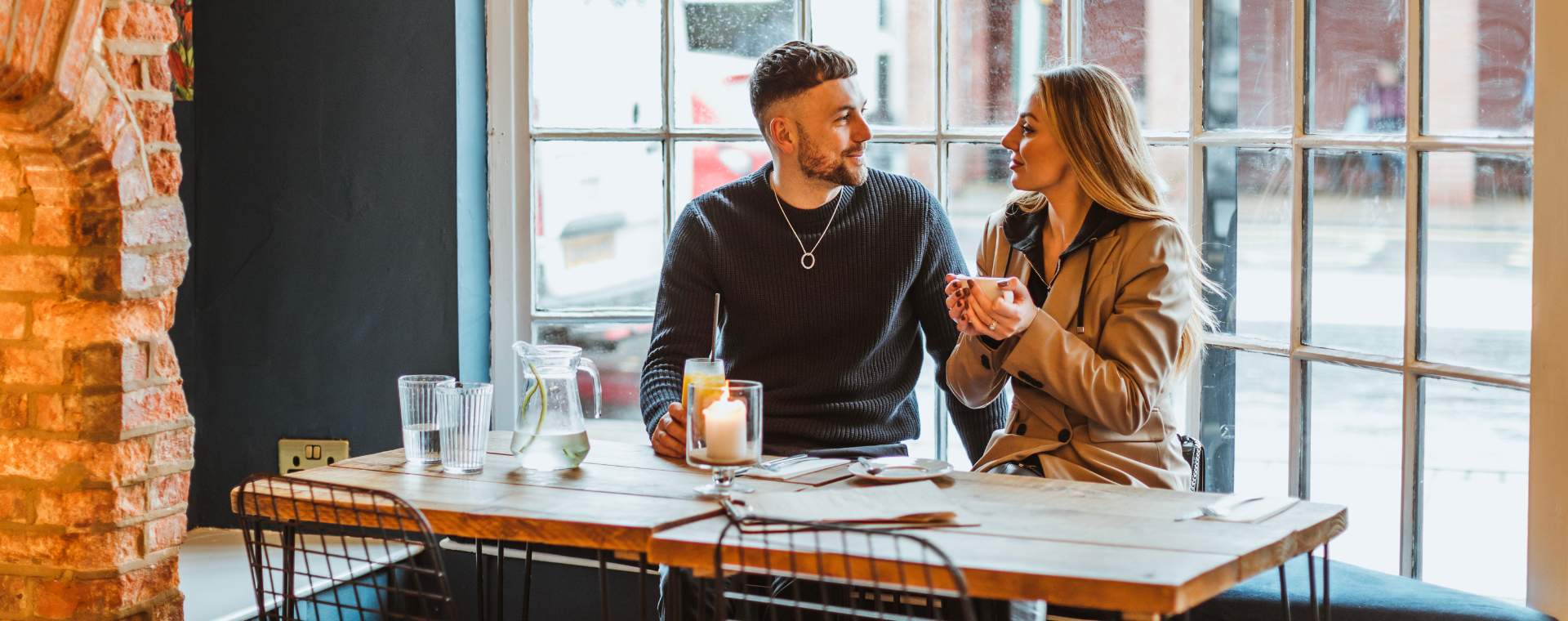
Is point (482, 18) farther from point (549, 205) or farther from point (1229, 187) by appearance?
point (1229, 187)

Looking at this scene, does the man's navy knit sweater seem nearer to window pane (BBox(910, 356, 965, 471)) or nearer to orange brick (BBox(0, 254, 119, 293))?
window pane (BBox(910, 356, 965, 471))

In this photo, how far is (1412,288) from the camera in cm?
243

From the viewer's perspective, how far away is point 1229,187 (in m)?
2.75

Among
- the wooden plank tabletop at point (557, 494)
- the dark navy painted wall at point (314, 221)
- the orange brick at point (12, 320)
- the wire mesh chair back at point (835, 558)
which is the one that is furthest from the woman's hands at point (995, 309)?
the orange brick at point (12, 320)

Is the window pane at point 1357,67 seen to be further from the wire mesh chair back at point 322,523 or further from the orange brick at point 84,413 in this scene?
the orange brick at point 84,413

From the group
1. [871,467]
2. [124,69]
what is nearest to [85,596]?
[124,69]

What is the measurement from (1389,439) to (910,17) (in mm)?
1271

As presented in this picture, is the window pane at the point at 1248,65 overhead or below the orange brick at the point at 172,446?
overhead

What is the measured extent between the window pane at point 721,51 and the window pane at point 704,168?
6cm

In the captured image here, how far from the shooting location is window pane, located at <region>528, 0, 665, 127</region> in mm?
3137

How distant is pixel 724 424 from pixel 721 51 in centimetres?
141

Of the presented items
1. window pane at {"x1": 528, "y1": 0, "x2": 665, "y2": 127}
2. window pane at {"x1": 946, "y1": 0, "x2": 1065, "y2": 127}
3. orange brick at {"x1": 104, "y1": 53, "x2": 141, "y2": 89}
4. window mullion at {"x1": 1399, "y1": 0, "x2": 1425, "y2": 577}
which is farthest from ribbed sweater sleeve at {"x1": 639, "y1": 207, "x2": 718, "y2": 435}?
window mullion at {"x1": 1399, "y1": 0, "x2": 1425, "y2": 577}

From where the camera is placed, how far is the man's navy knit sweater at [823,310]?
278 cm

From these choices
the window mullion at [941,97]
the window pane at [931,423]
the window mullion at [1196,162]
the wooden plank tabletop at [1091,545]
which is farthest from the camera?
the window pane at [931,423]
